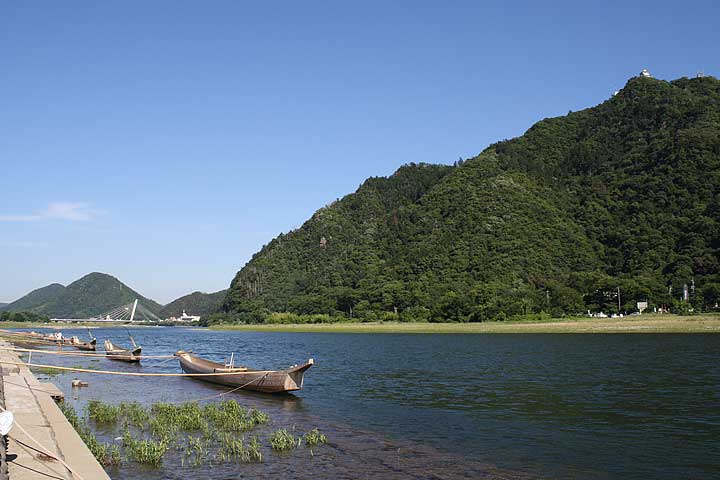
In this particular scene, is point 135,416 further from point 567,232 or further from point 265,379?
point 567,232

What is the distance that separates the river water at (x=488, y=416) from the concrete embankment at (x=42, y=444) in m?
1.81

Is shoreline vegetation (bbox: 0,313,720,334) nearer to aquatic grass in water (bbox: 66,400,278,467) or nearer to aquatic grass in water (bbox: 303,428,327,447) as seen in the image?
aquatic grass in water (bbox: 66,400,278,467)

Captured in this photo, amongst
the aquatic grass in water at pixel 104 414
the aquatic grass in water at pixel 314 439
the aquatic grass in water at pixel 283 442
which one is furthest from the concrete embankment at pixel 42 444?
the aquatic grass in water at pixel 314 439

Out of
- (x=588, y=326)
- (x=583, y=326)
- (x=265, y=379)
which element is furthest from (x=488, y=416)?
(x=583, y=326)

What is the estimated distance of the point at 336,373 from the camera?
4247 cm

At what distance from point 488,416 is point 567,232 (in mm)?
133447

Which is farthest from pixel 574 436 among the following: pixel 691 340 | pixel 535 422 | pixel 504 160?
pixel 504 160

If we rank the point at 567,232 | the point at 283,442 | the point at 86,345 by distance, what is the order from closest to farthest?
the point at 283,442 → the point at 86,345 → the point at 567,232

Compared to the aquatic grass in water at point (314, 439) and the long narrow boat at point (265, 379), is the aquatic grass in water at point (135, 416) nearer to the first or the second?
the aquatic grass in water at point (314, 439)

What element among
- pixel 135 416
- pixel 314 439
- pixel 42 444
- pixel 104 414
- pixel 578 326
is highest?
pixel 42 444

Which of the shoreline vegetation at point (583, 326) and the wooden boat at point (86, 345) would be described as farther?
the shoreline vegetation at point (583, 326)

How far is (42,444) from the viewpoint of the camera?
12.9 metres

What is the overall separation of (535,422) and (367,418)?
689cm

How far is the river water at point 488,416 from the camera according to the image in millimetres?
15945
